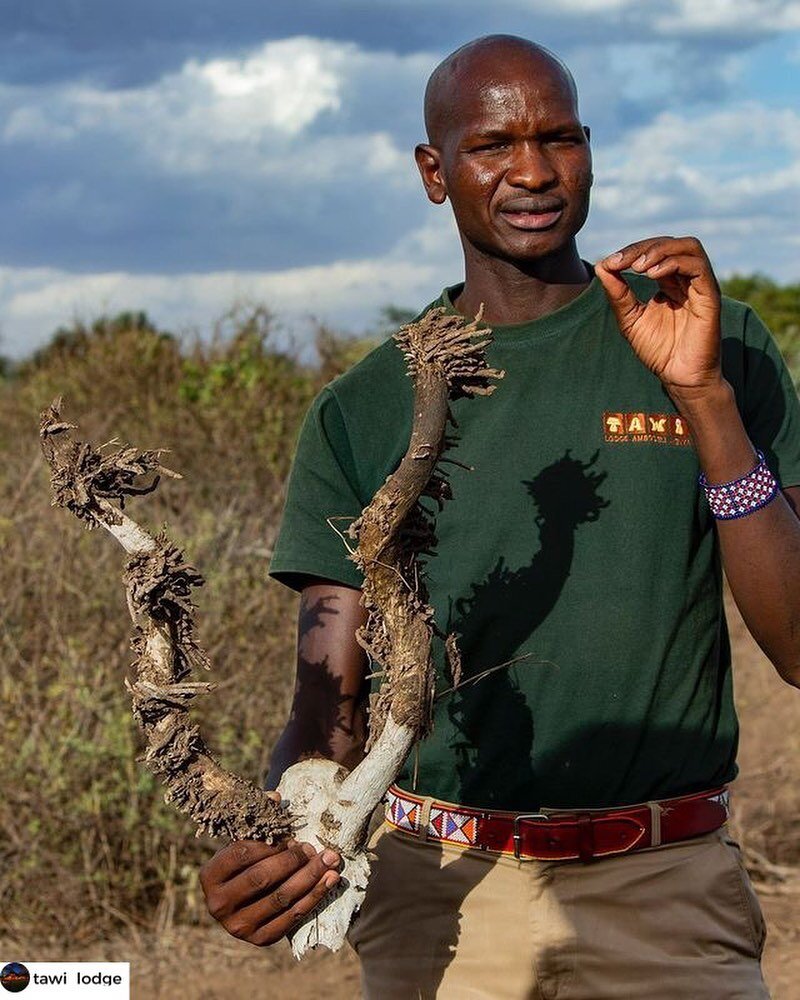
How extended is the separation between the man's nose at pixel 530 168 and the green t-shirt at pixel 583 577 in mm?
234

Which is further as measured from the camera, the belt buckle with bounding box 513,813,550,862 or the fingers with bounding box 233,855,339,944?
the belt buckle with bounding box 513,813,550,862

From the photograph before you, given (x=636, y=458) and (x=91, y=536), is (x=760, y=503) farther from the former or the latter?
(x=91, y=536)

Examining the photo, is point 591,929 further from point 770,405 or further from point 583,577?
point 770,405

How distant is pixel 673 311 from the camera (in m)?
2.23

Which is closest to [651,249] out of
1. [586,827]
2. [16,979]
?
[586,827]

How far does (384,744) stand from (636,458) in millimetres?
670

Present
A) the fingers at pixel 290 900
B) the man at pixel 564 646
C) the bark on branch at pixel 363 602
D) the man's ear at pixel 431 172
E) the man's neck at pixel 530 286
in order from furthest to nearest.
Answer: the man's ear at pixel 431 172, the man's neck at pixel 530 286, the man at pixel 564 646, the fingers at pixel 290 900, the bark on branch at pixel 363 602

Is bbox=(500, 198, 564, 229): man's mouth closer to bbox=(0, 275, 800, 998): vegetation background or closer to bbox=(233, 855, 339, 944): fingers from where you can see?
bbox=(233, 855, 339, 944): fingers

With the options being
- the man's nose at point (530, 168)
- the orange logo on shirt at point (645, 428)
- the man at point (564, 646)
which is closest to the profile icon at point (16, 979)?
the man at point (564, 646)

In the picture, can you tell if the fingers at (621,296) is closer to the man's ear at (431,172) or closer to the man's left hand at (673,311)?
the man's left hand at (673,311)

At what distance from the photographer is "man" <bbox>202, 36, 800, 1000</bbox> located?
7.82 feet

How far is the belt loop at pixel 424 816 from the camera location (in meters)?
2.50

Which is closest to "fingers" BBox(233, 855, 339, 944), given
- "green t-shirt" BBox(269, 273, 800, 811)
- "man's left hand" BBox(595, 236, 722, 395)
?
"green t-shirt" BBox(269, 273, 800, 811)

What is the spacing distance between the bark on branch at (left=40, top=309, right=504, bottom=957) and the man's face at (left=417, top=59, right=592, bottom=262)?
1.74ft
